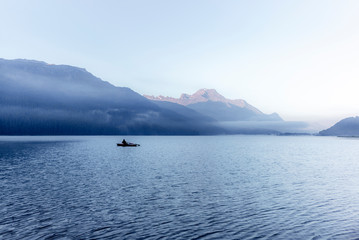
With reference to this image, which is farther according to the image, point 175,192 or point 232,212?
point 175,192

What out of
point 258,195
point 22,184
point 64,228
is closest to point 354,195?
point 258,195

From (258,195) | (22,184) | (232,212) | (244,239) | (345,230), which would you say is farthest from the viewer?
(22,184)

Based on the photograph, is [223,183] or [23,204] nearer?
[23,204]

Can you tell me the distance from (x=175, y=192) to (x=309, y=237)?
67.0 feet

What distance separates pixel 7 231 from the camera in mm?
20953

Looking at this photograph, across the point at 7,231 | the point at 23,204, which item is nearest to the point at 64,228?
the point at 7,231

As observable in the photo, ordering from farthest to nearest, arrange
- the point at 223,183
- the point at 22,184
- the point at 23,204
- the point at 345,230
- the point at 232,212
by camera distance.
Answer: the point at 223,183 → the point at 22,184 → the point at 23,204 → the point at 232,212 → the point at 345,230

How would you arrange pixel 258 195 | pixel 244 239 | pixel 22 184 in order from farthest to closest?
pixel 22 184
pixel 258 195
pixel 244 239

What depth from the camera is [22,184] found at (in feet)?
138

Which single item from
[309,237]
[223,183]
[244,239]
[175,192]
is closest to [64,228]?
[244,239]

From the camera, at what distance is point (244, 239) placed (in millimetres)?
19938

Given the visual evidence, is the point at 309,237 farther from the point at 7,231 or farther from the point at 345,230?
the point at 7,231

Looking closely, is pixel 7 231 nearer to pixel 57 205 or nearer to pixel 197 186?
pixel 57 205

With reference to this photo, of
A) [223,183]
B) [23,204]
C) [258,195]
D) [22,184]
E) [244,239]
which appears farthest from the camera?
[223,183]
